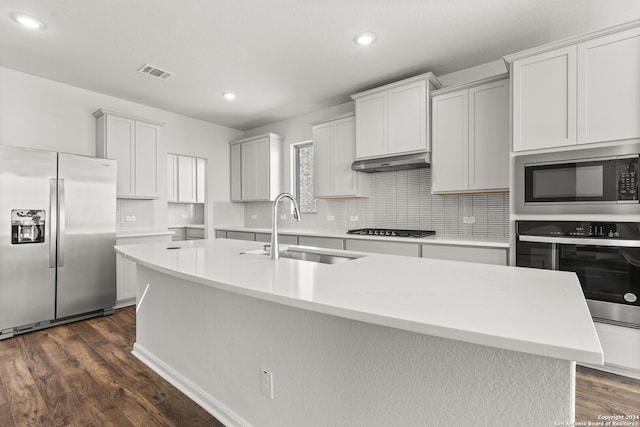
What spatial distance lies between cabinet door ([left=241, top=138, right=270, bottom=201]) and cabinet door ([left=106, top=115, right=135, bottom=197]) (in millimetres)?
1729

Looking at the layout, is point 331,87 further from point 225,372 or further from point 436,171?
point 225,372

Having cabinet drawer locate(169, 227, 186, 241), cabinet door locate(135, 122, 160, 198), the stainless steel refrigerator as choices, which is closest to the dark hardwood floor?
the stainless steel refrigerator

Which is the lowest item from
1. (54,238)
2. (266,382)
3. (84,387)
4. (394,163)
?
(84,387)

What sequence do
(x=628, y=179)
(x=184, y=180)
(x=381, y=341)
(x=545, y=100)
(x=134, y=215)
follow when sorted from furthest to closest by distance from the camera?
(x=184, y=180)
(x=134, y=215)
(x=545, y=100)
(x=628, y=179)
(x=381, y=341)

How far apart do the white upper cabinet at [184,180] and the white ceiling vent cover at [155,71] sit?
3.15 m

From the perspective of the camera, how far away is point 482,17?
243cm

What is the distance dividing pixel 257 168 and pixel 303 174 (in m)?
0.79

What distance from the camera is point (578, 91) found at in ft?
7.52

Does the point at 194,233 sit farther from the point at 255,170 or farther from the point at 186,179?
the point at 255,170

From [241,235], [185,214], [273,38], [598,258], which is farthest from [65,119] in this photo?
[598,258]

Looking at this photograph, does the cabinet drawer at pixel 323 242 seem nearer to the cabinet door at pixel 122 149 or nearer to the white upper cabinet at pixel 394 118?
the white upper cabinet at pixel 394 118

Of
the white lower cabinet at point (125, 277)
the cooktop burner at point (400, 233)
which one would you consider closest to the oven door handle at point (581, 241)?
the cooktop burner at point (400, 233)

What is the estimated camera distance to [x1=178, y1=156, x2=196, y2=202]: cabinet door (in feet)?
22.0

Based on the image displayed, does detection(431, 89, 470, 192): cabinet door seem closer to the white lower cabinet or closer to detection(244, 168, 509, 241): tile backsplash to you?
detection(244, 168, 509, 241): tile backsplash
